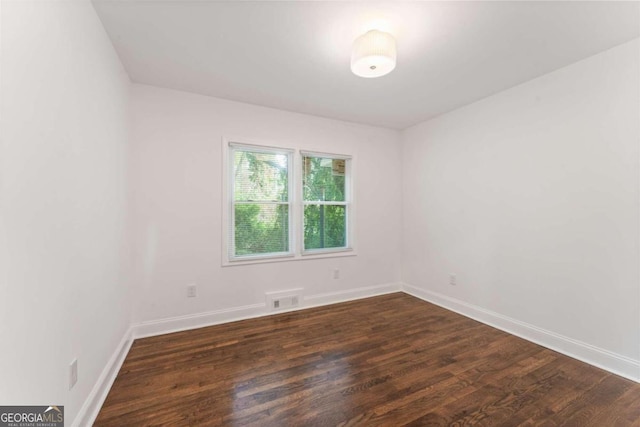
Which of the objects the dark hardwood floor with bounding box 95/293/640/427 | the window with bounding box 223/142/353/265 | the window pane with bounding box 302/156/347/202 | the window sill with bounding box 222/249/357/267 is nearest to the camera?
the dark hardwood floor with bounding box 95/293/640/427

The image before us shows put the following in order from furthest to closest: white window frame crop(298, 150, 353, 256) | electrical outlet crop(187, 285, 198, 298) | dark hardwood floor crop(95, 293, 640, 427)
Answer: white window frame crop(298, 150, 353, 256) < electrical outlet crop(187, 285, 198, 298) < dark hardwood floor crop(95, 293, 640, 427)

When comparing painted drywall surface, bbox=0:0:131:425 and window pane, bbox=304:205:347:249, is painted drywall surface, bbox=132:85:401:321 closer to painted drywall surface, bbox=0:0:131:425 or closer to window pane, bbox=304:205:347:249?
window pane, bbox=304:205:347:249

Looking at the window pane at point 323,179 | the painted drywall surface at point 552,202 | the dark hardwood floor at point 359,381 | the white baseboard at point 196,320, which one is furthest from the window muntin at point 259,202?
the painted drywall surface at point 552,202

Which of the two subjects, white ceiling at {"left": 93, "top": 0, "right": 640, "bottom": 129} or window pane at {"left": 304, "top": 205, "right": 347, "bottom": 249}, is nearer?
white ceiling at {"left": 93, "top": 0, "right": 640, "bottom": 129}

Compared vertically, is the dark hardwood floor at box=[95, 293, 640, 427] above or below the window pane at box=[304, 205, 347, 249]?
below

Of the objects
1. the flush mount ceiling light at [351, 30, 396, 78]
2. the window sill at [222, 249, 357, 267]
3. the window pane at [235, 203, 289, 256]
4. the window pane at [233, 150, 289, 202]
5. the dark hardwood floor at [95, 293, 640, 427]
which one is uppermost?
the flush mount ceiling light at [351, 30, 396, 78]

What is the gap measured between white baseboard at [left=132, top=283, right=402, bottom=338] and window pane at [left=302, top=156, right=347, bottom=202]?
1358 mm

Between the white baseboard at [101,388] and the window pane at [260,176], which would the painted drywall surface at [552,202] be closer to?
the window pane at [260,176]

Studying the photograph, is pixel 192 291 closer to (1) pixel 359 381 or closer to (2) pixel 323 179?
(1) pixel 359 381

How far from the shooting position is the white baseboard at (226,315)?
266cm

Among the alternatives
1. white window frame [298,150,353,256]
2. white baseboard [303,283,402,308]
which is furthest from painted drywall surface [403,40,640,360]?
white window frame [298,150,353,256]

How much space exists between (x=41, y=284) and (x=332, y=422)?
164 cm

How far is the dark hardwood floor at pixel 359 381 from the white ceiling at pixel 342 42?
2.56 m

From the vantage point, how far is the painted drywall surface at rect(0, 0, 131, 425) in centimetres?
97
